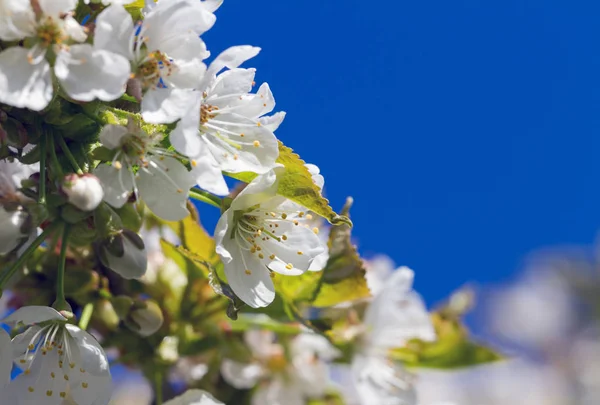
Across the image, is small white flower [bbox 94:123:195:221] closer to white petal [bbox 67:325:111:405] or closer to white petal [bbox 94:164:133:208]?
white petal [bbox 94:164:133:208]

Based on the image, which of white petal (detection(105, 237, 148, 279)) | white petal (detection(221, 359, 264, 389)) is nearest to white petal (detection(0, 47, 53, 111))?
white petal (detection(105, 237, 148, 279))

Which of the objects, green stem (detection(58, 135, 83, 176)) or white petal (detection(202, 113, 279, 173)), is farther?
white petal (detection(202, 113, 279, 173))

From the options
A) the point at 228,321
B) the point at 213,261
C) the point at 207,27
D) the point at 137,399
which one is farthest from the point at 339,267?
the point at 137,399

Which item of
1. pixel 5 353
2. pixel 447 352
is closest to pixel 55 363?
pixel 5 353

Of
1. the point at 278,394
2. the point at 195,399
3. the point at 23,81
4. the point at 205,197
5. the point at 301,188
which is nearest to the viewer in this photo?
the point at 23,81

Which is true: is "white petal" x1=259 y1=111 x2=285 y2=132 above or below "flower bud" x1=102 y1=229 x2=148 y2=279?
above

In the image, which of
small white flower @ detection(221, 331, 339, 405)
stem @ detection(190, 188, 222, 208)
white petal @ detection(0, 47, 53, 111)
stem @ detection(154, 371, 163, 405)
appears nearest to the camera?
white petal @ detection(0, 47, 53, 111)

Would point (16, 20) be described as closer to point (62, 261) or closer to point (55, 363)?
point (62, 261)
